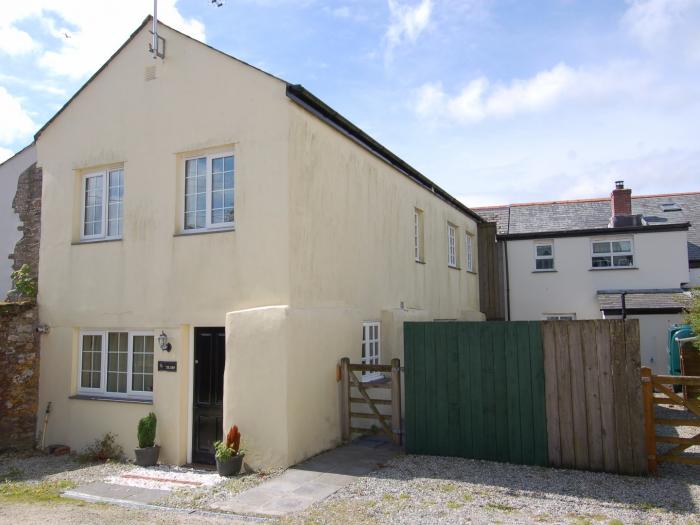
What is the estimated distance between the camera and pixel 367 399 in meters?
9.63

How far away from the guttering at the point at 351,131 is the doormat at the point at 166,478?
6.05 meters

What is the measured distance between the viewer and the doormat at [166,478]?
26.7ft

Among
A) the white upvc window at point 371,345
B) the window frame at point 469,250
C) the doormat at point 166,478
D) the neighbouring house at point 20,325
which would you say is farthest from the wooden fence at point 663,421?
the window frame at point 469,250

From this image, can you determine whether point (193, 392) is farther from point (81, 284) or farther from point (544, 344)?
point (544, 344)

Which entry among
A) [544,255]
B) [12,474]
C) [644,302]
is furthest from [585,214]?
[12,474]

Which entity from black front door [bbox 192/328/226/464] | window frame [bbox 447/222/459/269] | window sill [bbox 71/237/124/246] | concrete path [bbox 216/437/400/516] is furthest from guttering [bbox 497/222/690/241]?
window sill [bbox 71/237/124/246]

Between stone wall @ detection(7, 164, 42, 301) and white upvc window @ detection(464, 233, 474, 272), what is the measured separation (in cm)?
1354

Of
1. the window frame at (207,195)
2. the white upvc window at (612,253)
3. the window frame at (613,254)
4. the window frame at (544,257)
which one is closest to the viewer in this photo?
the window frame at (207,195)

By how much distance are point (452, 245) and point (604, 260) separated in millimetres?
6905

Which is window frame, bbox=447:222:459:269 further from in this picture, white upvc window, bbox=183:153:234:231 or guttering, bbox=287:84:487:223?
white upvc window, bbox=183:153:234:231

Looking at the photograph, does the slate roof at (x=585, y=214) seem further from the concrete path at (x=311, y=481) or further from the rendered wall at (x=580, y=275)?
the concrete path at (x=311, y=481)

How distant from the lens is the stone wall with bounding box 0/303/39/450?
10.4 meters

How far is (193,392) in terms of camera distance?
963cm

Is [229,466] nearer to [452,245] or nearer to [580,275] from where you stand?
[452,245]
